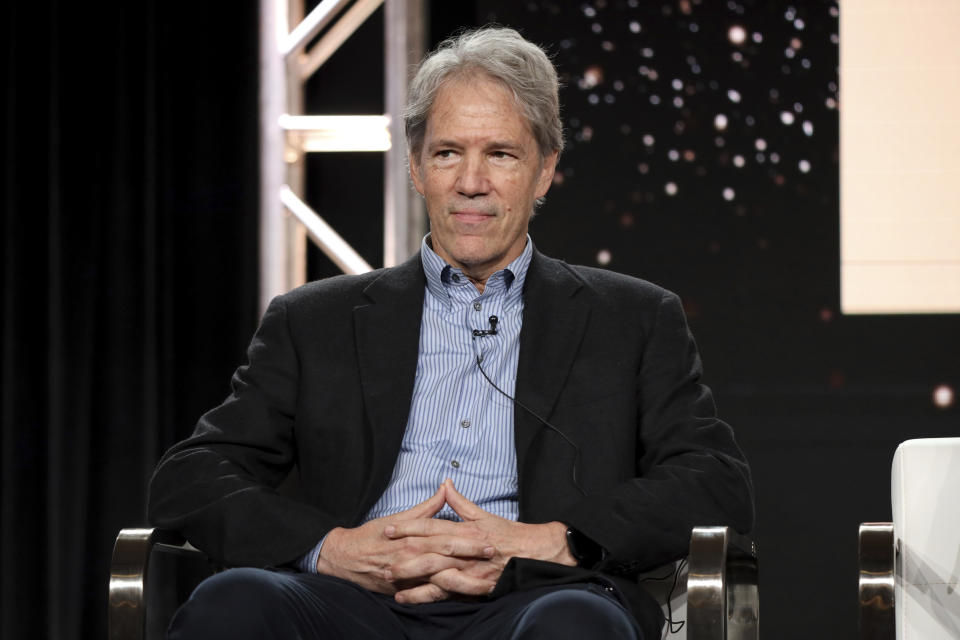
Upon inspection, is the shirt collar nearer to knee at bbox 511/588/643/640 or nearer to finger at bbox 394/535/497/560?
finger at bbox 394/535/497/560

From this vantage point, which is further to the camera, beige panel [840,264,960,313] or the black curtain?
the black curtain

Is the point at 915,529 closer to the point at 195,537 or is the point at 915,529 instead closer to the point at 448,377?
the point at 448,377

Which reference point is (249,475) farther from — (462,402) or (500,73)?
(500,73)

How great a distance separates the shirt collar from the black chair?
564mm

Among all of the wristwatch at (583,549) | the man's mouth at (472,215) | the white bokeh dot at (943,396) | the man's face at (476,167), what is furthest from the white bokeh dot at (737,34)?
the wristwatch at (583,549)

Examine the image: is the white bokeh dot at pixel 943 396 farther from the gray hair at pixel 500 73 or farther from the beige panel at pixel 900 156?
the gray hair at pixel 500 73

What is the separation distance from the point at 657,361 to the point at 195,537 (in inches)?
31.7

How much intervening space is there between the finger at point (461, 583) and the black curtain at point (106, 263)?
5.71 ft

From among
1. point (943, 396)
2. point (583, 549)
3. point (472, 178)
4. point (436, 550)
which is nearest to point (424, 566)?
point (436, 550)

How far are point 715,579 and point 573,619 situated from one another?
8.3 inches

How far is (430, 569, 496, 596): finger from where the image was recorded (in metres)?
1.86

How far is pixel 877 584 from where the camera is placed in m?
1.83

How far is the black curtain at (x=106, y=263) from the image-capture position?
348 cm

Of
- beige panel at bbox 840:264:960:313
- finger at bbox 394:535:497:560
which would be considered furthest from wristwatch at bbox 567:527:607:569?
beige panel at bbox 840:264:960:313
